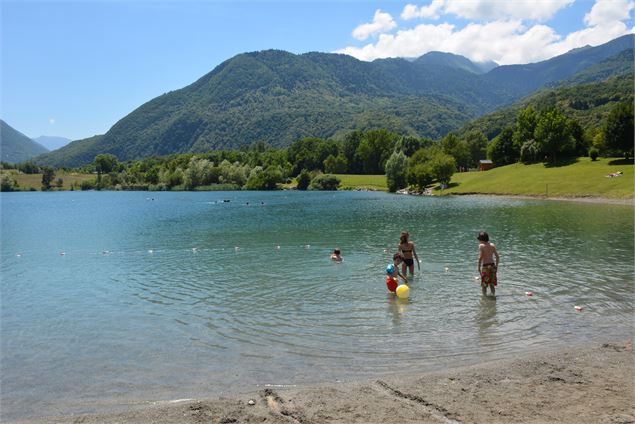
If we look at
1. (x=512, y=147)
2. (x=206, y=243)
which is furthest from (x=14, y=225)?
(x=512, y=147)

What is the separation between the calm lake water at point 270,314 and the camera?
12133mm

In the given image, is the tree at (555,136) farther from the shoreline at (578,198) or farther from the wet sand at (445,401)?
the wet sand at (445,401)

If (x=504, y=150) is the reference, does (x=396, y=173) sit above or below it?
below

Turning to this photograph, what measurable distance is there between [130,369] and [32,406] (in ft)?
8.13

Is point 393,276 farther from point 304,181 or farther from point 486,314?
point 304,181

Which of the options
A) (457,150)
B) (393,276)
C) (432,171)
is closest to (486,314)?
(393,276)

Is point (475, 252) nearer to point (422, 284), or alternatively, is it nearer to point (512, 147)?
point (422, 284)

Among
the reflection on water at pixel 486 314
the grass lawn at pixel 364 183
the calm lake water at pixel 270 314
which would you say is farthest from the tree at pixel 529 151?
the reflection on water at pixel 486 314

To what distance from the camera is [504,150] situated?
436 ft

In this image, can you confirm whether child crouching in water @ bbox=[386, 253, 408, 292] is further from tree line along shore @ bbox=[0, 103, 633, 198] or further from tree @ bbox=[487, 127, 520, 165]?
tree @ bbox=[487, 127, 520, 165]

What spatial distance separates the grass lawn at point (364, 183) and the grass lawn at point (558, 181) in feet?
112

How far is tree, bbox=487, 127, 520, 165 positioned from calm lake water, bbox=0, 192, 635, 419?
332 feet

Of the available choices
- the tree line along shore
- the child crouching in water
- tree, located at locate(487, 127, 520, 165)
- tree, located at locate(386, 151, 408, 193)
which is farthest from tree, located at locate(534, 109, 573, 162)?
the child crouching in water

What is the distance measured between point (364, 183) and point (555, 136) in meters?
66.1
